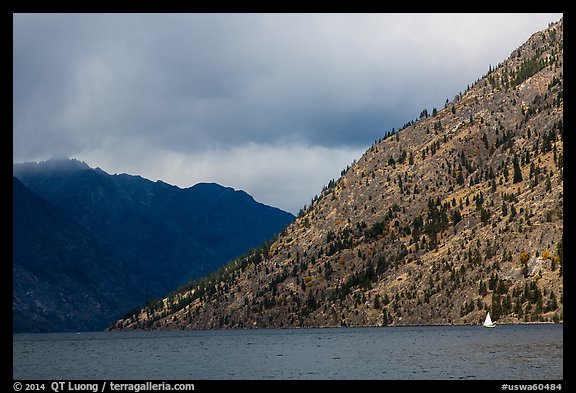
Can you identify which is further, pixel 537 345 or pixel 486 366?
pixel 537 345

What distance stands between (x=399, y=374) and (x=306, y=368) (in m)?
21.1

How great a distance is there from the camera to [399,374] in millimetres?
97875

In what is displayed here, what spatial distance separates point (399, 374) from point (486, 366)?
15.9 metres
